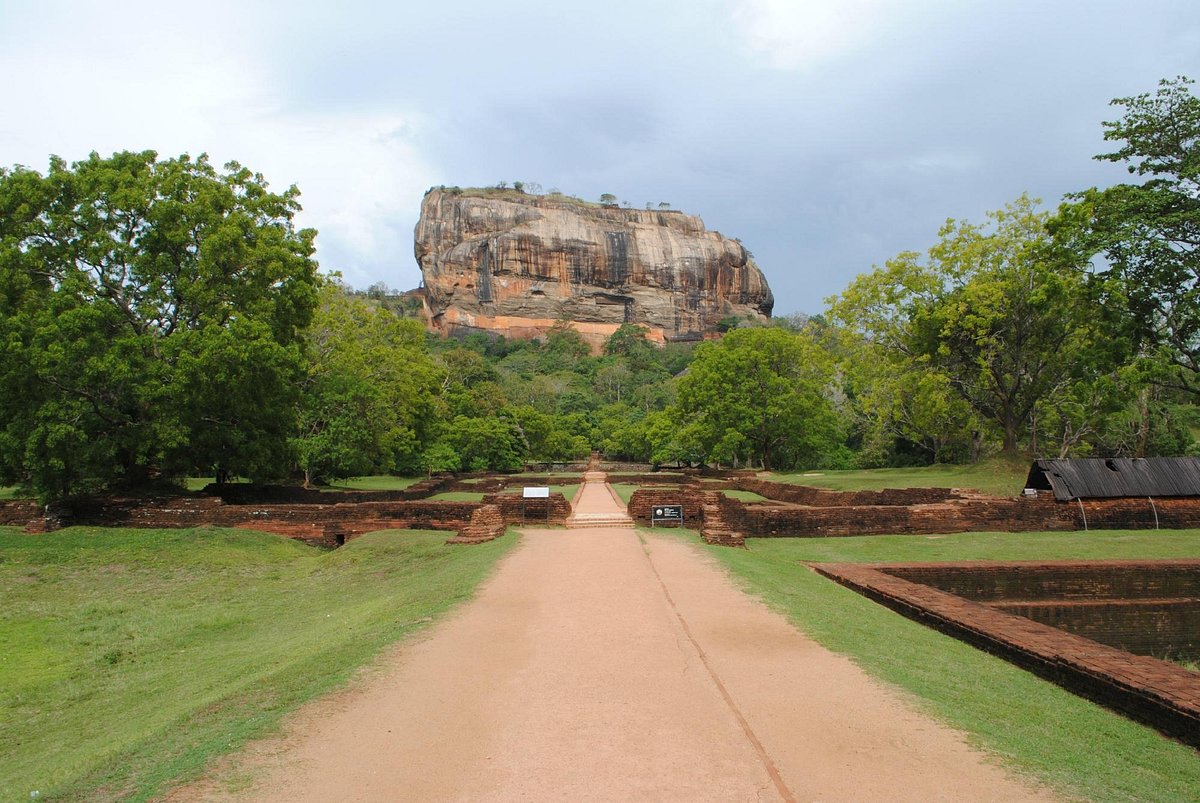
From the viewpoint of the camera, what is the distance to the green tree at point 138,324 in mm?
13766

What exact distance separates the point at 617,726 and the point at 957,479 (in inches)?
811

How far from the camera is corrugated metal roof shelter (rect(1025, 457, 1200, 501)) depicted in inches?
607

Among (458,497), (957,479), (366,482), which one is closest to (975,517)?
(957,479)

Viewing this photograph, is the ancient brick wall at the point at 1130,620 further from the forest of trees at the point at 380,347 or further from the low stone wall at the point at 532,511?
the forest of trees at the point at 380,347

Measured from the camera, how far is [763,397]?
32688 mm

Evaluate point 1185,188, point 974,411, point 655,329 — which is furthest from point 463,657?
point 655,329

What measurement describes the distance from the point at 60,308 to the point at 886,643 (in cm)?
1547

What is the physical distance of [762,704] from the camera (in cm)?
461

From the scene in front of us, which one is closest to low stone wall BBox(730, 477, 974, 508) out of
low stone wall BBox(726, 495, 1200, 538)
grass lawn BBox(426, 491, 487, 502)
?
low stone wall BBox(726, 495, 1200, 538)

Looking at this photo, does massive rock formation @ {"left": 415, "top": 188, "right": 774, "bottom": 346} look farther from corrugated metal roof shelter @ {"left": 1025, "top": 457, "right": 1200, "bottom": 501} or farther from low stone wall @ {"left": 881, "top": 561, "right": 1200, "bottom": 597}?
low stone wall @ {"left": 881, "top": 561, "right": 1200, "bottom": 597}

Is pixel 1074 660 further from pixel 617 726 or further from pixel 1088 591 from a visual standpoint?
pixel 1088 591

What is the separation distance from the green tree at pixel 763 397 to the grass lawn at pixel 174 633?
20898 mm

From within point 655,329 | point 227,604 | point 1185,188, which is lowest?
point 227,604

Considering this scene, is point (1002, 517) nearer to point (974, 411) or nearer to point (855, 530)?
point (855, 530)
